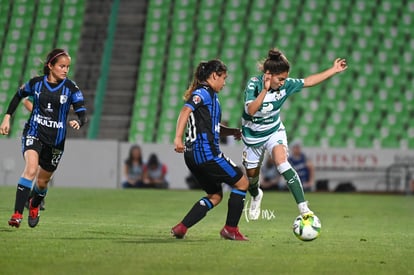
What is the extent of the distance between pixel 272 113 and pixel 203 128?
4.76 ft

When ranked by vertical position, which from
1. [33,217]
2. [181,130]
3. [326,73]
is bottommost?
[33,217]

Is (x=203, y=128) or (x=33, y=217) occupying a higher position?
(x=203, y=128)

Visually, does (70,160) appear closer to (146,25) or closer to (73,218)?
(146,25)

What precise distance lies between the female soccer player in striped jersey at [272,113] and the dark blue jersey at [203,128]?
495mm

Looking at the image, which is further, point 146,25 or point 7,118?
point 146,25

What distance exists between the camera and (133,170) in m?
22.3

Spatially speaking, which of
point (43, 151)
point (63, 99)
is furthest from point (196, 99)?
point (43, 151)

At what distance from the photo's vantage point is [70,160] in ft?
73.2

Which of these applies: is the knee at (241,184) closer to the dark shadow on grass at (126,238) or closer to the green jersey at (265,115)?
the dark shadow on grass at (126,238)

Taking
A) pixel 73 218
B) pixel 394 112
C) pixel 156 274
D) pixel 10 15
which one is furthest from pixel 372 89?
pixel 156 274

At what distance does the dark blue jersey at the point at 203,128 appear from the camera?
29.3ft

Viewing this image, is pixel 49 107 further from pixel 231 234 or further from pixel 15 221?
pixel 231 234

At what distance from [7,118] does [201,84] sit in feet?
7.43

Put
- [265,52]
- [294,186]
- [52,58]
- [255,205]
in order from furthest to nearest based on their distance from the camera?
[265,52], [255,205], [52,58], [294,186]
